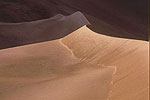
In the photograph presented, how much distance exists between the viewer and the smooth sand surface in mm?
2123

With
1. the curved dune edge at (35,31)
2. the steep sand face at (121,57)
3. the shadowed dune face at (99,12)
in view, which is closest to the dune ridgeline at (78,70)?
the steep sand face at (121,57)

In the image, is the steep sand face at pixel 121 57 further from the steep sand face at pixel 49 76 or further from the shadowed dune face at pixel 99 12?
the shadowed dune face at pixel 99 12

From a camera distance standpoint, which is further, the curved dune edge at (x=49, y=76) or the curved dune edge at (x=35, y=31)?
the curved dune edge at (x=35, y=31)

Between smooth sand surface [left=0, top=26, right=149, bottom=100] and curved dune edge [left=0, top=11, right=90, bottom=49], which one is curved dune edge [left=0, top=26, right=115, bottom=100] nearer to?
smooth sand surface [left=0, top=26, right=149, bottom=100]

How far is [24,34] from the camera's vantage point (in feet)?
19.9

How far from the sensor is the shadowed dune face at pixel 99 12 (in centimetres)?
833

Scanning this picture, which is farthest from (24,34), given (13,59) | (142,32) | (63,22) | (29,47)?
(142,32)

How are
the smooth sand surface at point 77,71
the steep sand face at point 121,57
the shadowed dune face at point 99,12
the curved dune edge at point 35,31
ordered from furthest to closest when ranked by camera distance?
the shadowed dune face at point 99,12, the curved dune edge at point 35,31, the smooth sand surface at point 77,71, the steep sand face at point 121,57

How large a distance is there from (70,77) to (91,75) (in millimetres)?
217

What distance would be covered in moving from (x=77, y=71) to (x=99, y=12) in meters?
8.70

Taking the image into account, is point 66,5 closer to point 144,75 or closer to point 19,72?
point 19,72

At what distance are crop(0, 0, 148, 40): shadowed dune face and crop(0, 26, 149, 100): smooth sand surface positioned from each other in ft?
11.7

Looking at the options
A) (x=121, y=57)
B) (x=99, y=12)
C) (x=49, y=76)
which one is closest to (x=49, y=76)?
(x=49, y=76)

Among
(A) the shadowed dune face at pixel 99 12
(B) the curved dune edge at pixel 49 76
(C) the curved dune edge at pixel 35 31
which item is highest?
(B) the curved dune edge at pixel 49 76
